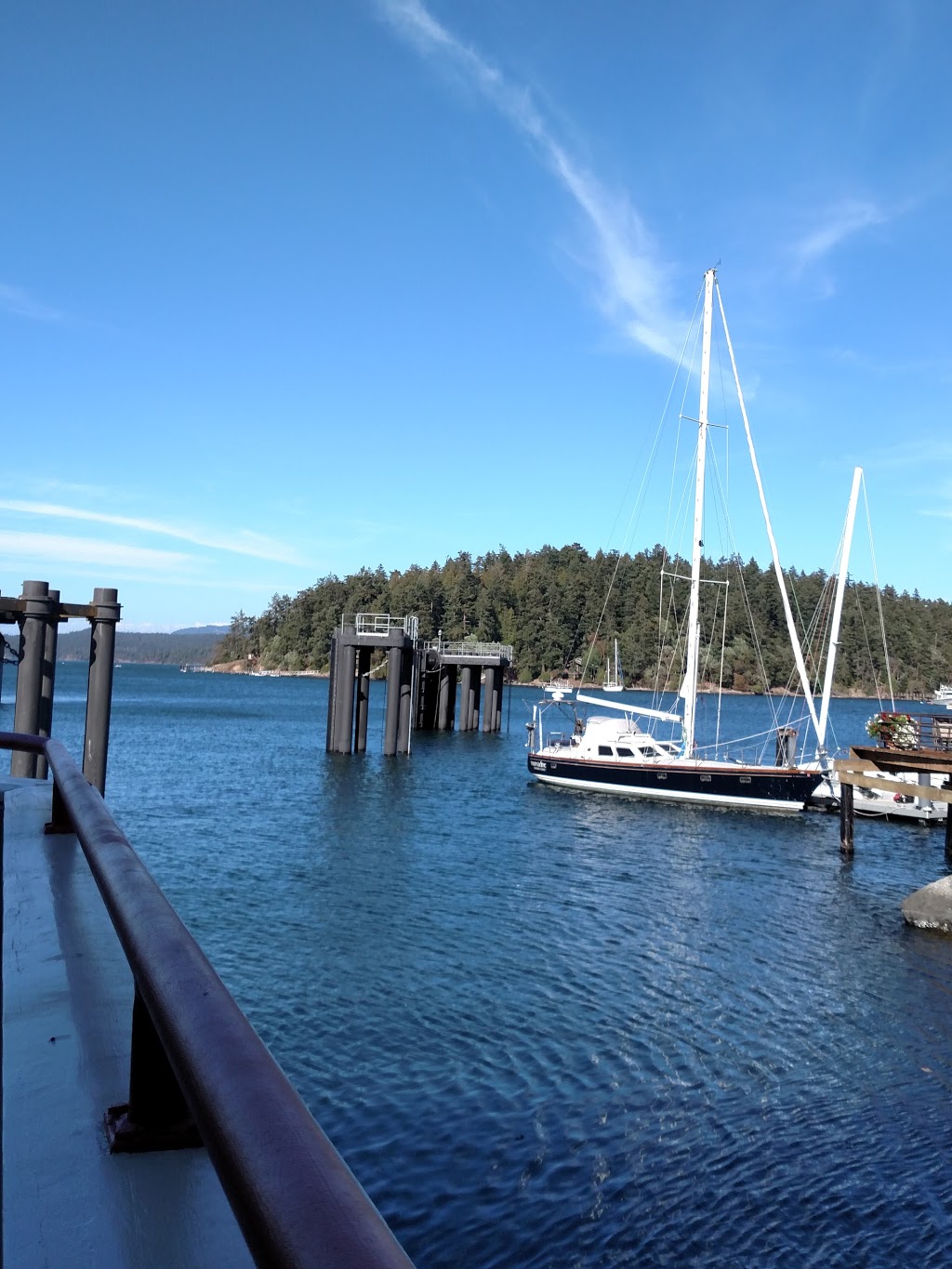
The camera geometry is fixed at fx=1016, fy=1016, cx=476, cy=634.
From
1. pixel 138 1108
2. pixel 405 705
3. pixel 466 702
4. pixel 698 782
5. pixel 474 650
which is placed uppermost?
pixel 474 650

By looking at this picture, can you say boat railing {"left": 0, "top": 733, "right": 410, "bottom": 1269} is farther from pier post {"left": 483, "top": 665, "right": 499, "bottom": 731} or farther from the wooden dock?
pier post {"left": 483, "top": 665, "right": 499, "bottom": 731}

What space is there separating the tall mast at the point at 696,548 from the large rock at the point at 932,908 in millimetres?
14233

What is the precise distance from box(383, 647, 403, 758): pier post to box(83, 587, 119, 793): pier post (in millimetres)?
25753

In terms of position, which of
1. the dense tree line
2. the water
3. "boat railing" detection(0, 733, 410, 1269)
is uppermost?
the dense tree line

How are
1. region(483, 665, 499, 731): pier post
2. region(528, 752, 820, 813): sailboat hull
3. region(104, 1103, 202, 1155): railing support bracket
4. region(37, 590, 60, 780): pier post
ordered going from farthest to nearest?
Answer: region(483, 665, 499, 731): pier post
region(528, 752, 820, 813): sailboat hull
region(37, 590, 60, 780): pier post
region(104, 1103, 202, 1155): railing support bracket

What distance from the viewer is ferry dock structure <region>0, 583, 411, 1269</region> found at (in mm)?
1161

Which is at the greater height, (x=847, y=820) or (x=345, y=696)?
(x=345, y=696)

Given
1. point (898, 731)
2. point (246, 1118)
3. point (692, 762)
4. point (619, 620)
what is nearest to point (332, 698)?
point (692, 762)

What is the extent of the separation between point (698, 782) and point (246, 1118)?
1244 inches

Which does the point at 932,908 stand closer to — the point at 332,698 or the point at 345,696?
the point at 345,696

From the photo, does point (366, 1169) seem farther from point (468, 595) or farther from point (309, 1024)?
point (468, 595)

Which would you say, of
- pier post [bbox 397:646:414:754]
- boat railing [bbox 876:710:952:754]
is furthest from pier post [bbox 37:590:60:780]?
pier post [bbox 397:646:414:754]

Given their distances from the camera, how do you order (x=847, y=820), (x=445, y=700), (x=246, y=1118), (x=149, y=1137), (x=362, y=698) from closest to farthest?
(x=246, y=1118) → (x=149, y=1137) → (x=847, y=820) → (x=362, y=698) → (x=445, y=700)

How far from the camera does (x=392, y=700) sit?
136 ft
